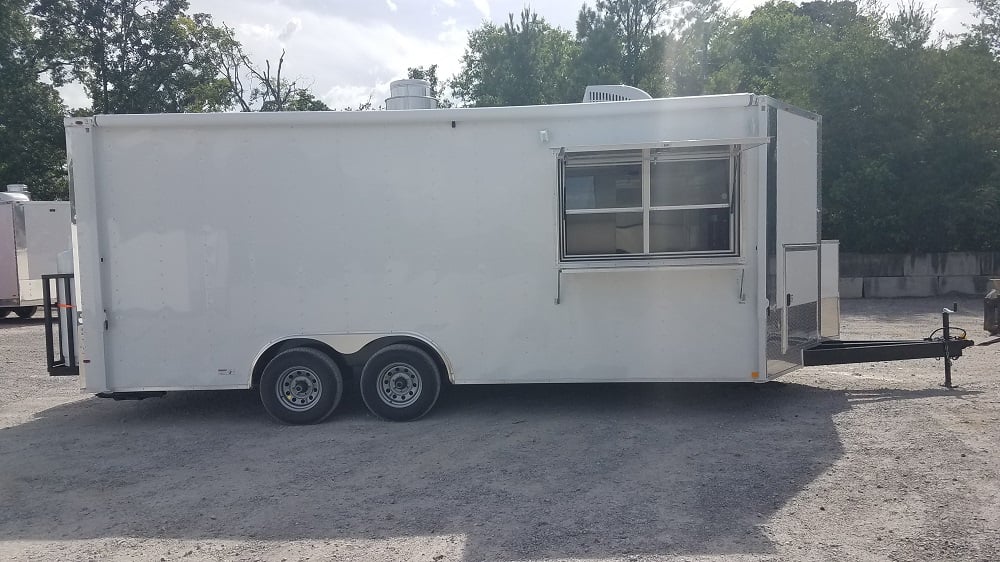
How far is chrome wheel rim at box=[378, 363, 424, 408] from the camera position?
6984 mm

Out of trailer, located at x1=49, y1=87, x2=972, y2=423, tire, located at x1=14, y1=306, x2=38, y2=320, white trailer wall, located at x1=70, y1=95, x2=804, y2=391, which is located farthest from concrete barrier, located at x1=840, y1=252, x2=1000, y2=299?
tire, located at x1=14, y1=306, x2=38, y2=320

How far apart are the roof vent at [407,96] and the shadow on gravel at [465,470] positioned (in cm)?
315

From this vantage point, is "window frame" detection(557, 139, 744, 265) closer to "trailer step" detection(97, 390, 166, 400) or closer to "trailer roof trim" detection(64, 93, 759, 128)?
"trailer roof trim" detection(64, 93, 759, 128)

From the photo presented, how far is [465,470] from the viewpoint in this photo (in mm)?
5672

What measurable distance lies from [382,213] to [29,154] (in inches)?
912

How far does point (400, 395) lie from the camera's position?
7012mm

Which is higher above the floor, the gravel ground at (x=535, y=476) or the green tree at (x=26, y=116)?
the green tree at (x=26, y=116)

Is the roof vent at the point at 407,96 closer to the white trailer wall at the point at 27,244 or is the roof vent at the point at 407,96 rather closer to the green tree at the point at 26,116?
the white trailer wall at the point at 27,244

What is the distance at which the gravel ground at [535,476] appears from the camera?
4387mm

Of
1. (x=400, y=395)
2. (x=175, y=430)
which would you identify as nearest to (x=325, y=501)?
(x=400, y=395)

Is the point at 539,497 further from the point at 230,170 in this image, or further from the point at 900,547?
the point at 230,170

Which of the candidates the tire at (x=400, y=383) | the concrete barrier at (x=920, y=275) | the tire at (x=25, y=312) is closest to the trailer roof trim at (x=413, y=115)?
the tire at (x=400, y=383)

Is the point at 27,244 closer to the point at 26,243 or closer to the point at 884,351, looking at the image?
the point at 26,243

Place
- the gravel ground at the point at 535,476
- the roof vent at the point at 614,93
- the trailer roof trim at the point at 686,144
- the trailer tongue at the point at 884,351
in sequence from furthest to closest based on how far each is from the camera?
the roof vent at the point at 614,93 < the trailer tongue at the point at 884,351 < the trailer roof trim at the point at 686,144 < the gravel ground at the point at 535,476
